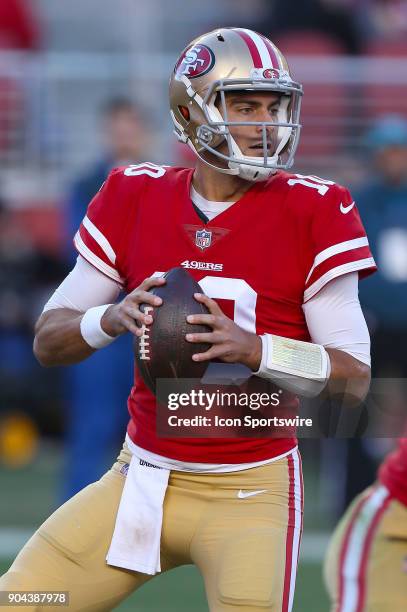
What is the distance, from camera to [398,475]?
125 inches

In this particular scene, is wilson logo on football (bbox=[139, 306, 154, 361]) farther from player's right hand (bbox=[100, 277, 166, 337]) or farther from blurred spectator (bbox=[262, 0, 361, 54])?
blurred spectator (bbox=[262, 0, 361, 54])

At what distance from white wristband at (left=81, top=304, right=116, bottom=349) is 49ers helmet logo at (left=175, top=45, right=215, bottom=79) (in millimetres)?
645

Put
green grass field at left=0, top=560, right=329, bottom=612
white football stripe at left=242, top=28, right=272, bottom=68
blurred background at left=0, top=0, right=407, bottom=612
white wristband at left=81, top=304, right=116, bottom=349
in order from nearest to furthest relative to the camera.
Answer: white wristband at left=81, top=304, right=116, bottom=349 → white football stripe at left=242, top=28, right=272, bottom=68 → green grass field at left=0, top=560, right=329, bottom=612 → blurred background at left=0, top=0, right=407, bottom=612

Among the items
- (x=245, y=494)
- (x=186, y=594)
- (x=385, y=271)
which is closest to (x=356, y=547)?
(x=245, y=494)

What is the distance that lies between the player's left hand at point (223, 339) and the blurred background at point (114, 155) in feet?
10.0

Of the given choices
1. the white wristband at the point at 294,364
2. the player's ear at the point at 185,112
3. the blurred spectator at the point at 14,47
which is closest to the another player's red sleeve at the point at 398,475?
the white wristband at the point at 294,364

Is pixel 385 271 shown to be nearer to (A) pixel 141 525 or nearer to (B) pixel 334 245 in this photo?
(B) pixel 334 245

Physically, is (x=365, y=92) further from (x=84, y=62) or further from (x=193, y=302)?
(x=193, y=302)

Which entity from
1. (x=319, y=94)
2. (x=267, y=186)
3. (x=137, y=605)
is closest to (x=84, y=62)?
(x=319, y=94)

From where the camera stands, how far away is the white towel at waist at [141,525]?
3.08 m

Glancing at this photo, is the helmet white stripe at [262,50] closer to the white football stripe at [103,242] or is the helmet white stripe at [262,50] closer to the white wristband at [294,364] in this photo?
the white football stripe at [103,242]

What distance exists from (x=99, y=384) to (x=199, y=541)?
3.09m

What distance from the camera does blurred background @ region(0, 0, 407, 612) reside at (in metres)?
6.23
